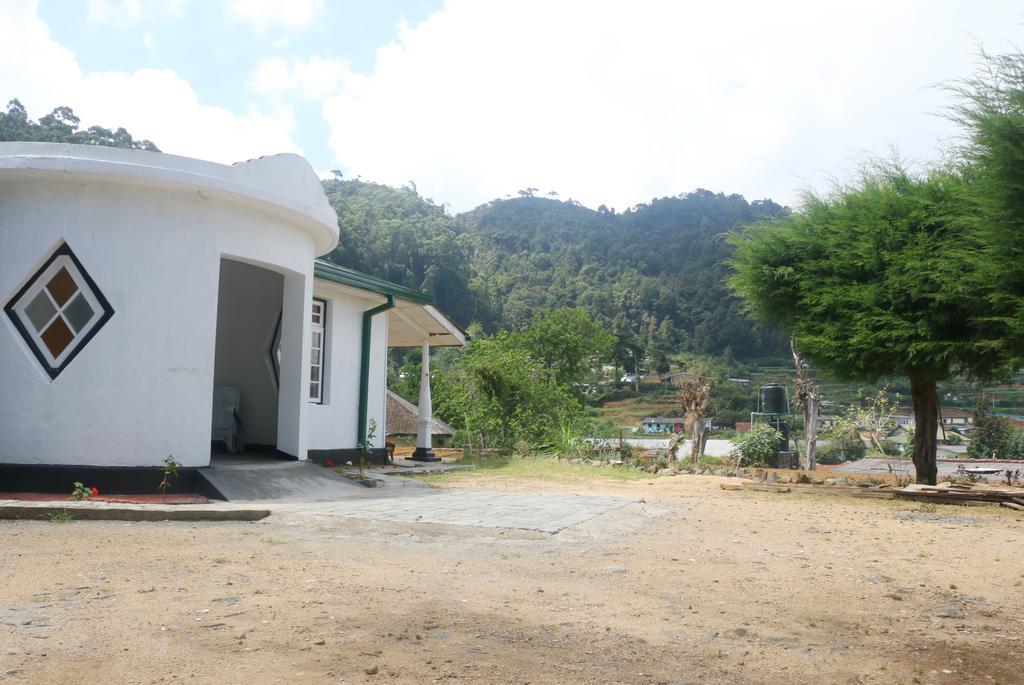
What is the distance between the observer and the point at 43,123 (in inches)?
1547

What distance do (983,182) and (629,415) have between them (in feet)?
154

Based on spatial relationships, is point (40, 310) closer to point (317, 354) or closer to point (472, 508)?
point (317, 354)

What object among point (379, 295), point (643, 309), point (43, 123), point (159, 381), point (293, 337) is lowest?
point (159, 381)

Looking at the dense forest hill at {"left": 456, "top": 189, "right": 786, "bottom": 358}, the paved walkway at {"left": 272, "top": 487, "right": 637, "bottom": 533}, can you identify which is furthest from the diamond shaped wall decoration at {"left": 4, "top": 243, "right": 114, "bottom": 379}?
the dense forest hill at {"left": 456, "top": 189, "right": 786, "bottom": 358}

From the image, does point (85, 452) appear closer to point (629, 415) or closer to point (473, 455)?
point (473, 455)

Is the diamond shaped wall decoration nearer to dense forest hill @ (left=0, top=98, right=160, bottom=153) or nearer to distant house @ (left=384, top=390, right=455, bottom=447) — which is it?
distant house @ (left=384, top=390, right=455, bottom=447)

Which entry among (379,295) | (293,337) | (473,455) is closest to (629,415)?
(473,455)

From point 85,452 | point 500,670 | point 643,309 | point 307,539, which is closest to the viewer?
point 500,670

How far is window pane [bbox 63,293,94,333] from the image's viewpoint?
320 inches

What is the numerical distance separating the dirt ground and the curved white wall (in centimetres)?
172

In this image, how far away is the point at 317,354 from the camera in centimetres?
1230

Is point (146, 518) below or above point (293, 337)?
below

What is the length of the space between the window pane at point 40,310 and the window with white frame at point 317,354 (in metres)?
4.39

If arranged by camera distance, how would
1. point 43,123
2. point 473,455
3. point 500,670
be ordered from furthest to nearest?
point 43,123 < point 473,455 < point 500,670
